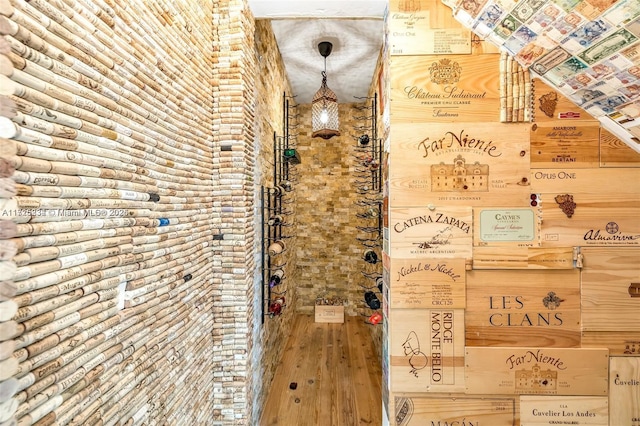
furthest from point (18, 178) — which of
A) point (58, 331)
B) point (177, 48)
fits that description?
point (177, 48)

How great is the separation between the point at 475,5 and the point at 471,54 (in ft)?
0.55

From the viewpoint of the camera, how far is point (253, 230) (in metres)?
1.79

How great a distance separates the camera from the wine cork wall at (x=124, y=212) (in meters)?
0.58

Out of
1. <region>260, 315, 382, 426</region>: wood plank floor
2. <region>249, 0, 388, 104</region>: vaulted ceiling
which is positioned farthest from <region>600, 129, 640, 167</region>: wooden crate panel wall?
<region>260, 315, 382, 426</region>: wood plank floor

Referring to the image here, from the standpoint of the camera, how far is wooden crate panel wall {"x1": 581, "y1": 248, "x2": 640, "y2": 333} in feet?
3.77

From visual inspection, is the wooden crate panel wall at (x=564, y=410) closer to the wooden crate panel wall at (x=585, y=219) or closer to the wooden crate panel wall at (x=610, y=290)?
the wooden crate panel wall at (x=610, y=290)

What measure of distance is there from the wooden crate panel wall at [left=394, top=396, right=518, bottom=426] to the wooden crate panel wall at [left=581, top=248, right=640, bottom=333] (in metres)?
0.47

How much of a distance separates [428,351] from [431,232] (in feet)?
1.62

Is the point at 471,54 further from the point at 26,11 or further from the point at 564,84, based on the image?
the point at 26,11

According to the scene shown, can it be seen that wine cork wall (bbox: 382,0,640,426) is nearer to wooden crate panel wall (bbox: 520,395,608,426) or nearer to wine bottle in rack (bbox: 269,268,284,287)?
wooden crate panel wall (bbox: 520,395,608,426)

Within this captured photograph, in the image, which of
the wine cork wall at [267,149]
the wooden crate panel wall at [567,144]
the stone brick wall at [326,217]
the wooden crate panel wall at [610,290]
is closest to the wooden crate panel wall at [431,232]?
the wooden crate panel wall at [567,144]

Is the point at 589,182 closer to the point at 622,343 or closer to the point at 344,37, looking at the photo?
the point at 622,343

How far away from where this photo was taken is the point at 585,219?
1158mm

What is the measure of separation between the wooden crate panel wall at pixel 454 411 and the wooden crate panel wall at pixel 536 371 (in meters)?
0.05
